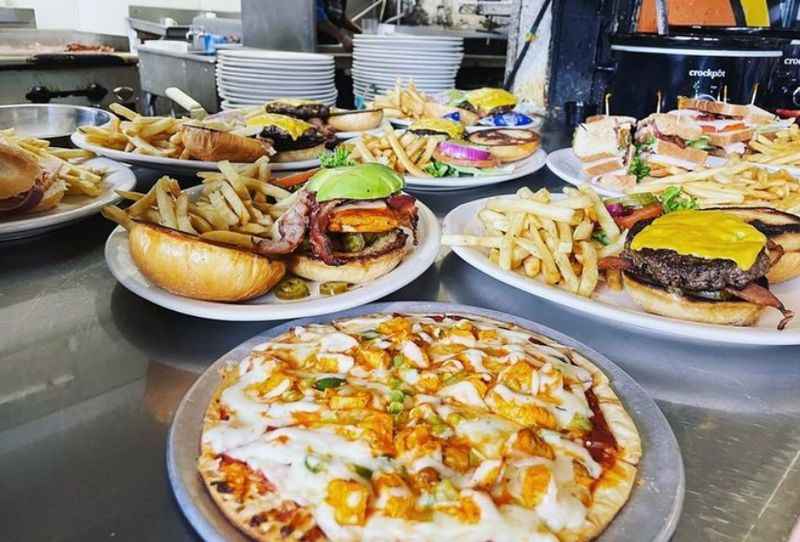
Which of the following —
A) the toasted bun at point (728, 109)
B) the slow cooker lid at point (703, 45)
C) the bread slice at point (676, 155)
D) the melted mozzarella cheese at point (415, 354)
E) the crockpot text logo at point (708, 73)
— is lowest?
the melted mozzarella cheese at point (415, 354)

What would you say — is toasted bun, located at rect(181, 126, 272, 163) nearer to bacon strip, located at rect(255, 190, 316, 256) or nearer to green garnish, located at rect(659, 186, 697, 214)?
bacon strip, located at rect(255, 190, 316, 256)

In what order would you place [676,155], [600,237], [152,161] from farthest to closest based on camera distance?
[676,155] → [152,161] → [600,237]

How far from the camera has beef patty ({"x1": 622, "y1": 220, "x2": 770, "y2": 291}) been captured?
147cm

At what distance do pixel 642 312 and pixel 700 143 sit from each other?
191 cm

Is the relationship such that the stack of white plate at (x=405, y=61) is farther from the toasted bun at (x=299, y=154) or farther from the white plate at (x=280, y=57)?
the toasted bun at (x=299, y=154)

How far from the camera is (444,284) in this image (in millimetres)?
1790

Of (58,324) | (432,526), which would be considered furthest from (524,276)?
(58,324)

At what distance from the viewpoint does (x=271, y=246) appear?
62.4 inches

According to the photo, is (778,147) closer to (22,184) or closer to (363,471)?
(363,471)

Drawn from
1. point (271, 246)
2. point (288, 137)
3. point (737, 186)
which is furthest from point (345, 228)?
point (737, 186)

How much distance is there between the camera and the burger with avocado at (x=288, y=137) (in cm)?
275

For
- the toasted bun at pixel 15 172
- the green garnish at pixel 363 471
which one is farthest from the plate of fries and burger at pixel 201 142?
the green garnish at pixel 363 471

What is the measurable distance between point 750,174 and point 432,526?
2.40 metres

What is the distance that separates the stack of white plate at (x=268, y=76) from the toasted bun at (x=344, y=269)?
2.73 m
